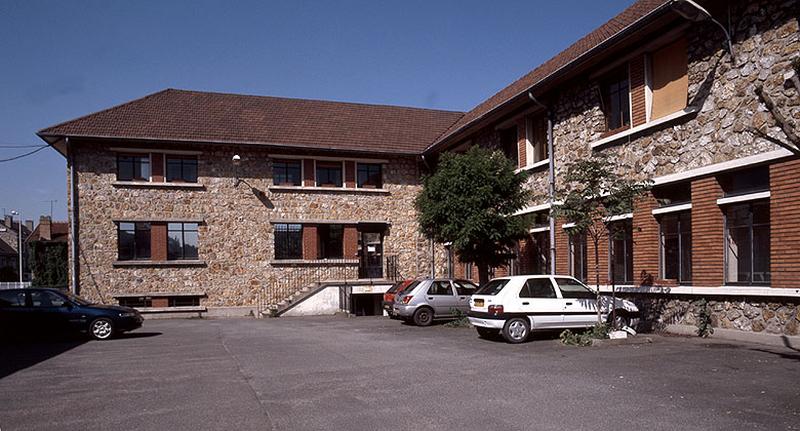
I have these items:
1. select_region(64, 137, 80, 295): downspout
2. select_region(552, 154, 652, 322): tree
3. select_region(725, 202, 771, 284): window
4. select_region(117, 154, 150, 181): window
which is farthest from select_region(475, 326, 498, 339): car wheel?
select_region(64, 137, 80, 295): downspout

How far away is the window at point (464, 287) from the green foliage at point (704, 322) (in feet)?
25.3

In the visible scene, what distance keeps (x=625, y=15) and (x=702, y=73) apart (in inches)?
248

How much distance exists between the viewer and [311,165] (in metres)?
27.2

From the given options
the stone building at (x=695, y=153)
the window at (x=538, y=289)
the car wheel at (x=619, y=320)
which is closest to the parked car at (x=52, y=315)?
the window at (x=538, y=289)

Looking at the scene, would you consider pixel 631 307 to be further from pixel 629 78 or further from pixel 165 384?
A: pixel 165 384

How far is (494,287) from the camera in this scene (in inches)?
561

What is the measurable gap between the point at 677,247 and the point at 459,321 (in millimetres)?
6591

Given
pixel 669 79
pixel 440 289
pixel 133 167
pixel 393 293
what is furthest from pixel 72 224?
pixel 669 79

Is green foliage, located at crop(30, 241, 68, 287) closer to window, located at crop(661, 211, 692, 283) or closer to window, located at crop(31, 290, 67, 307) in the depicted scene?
window, located at crop(31, 290, 67, 307)

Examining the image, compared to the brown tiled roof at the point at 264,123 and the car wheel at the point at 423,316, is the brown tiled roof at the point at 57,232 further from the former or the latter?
the car wheel at the point at 423,316

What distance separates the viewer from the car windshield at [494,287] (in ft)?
45.9

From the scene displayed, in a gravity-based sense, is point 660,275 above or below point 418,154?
below

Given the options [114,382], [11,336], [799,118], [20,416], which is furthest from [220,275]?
[799,118]

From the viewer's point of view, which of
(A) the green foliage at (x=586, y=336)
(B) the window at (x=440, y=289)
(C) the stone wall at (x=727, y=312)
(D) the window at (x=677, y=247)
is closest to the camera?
(C) the stone wall at (x=727, y=312)
